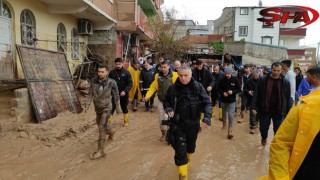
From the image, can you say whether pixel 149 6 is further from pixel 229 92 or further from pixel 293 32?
pixel 293 32

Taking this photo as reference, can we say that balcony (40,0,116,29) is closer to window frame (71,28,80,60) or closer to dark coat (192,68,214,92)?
window frame (71,28,80,60)

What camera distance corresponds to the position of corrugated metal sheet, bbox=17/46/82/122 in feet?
23.7

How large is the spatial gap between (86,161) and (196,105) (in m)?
2.37

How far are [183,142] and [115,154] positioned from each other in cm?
194

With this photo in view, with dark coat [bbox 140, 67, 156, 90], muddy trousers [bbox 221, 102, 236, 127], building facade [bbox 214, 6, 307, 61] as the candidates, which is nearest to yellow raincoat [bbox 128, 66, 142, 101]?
dark coat [bbox 140, 67, 156, 90]

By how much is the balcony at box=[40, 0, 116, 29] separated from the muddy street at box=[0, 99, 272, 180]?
5.15 m

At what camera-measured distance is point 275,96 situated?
5820 mm

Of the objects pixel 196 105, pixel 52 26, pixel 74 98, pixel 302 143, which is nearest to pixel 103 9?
pixel 52 26

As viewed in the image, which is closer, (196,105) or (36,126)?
(196,105)

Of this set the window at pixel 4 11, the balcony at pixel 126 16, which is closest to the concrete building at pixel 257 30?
the balcony at pixel 126 16

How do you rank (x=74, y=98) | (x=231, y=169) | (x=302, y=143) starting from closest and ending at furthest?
(x=302, y=143), (x=231, y=169), (x=74, y=98)

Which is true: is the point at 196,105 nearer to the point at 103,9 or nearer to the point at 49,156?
the point at 49,156

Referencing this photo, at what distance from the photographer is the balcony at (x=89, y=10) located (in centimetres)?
1116

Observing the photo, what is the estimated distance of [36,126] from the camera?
264 inches
